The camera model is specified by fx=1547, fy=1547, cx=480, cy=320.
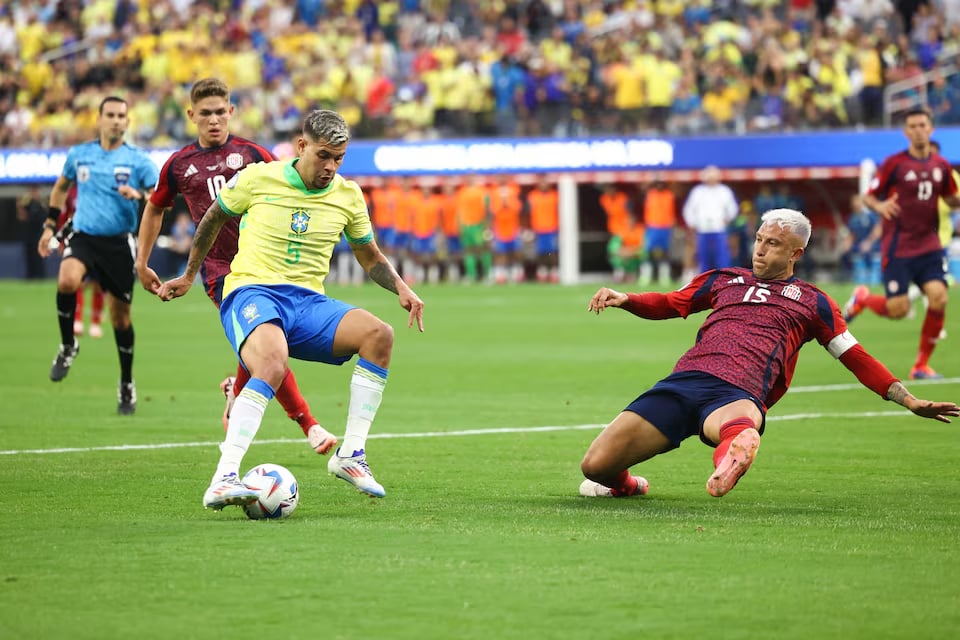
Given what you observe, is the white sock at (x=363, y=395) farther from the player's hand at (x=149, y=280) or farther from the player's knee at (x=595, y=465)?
the player's hand at (x=149, y=280)

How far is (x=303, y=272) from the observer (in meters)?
8.05

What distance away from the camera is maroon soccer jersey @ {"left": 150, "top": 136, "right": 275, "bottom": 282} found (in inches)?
380

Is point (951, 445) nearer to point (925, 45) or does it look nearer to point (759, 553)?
point (759, 553)

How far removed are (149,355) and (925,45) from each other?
19.1 metres

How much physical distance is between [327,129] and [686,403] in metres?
2.24

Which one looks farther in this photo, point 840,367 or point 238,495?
point 840,367

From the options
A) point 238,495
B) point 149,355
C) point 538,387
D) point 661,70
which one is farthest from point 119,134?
point 661,70

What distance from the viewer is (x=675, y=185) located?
34062 millimetres

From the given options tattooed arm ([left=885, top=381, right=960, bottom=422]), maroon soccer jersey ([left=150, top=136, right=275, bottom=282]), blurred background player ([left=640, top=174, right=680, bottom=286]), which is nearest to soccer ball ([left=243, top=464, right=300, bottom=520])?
maroon soccer jersey ([left=150, top=136, right=275, bottom=282])

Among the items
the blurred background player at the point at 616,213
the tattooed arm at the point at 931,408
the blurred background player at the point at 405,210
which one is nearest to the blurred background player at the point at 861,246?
the blurred background player at the point at 616,213

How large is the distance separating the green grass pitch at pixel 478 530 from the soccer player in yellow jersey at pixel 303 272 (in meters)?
0.60

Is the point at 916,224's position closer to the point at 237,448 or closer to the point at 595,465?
the point at 595,465

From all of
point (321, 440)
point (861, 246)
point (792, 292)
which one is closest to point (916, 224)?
point (792, 292)

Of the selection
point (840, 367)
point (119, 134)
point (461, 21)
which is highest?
point (461, 21)
